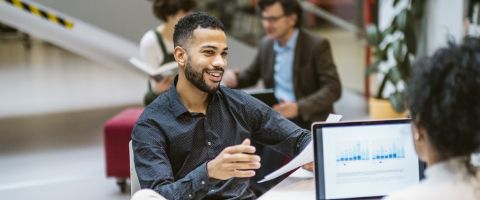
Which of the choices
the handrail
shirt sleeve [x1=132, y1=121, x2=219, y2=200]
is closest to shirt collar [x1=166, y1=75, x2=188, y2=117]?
shirt sleeve [x1=132, y1=121, x2=219, y2=200]

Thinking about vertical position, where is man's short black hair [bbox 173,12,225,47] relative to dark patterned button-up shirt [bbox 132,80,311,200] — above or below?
above

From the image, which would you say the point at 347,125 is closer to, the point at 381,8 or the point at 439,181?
the point at 439,181

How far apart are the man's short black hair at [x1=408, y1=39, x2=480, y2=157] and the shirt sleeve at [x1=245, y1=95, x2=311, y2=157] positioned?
1.19m

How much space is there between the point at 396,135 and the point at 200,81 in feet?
2.36

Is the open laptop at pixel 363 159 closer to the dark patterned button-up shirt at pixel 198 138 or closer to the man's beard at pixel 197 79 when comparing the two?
the dark patterned button-up shirt at pixel 198 138

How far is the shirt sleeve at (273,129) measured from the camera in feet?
9.15

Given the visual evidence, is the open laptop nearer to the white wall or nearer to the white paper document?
the white paper document

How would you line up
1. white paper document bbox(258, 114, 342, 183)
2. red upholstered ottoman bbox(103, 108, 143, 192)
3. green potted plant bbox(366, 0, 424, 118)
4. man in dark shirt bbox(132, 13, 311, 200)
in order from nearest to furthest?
man in dark shirt bbox(132, 13, 311, 200) < white paper document bbox(258, 114, 342, 183) < red upholstered ottoman bbox(103, 108, 143, 192) < green potted plant bbox(366, 0, 424, 118)

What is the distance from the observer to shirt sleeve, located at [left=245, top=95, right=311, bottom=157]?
2789 mm

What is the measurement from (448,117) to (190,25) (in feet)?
3.97

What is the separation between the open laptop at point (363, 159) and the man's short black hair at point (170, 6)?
2.44 m

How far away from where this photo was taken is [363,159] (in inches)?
89.6

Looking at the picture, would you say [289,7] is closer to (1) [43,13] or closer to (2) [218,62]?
(2) [218,62]

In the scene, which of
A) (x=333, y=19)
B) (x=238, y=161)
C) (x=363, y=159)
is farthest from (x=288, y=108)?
(x=333, y=19)
